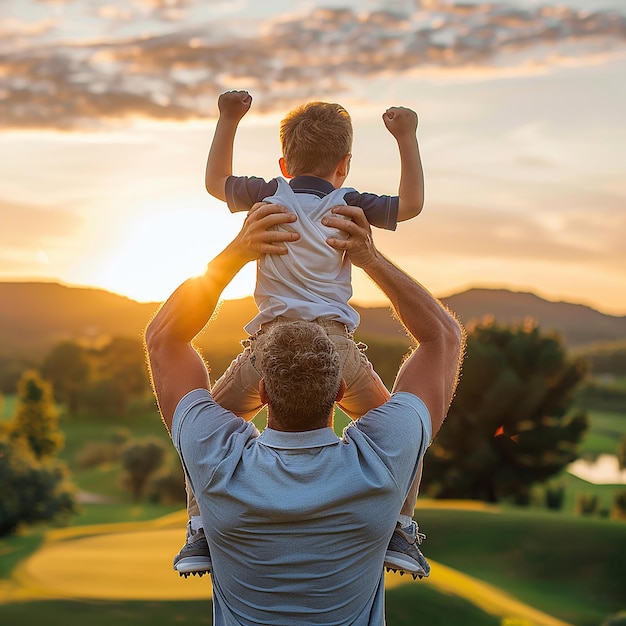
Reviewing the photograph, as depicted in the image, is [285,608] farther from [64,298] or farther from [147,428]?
[64,298]

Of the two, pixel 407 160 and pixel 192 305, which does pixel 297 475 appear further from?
pixel 407 160

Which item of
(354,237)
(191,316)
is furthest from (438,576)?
(191,316)

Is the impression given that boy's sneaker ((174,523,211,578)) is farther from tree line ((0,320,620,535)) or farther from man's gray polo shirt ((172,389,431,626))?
tree line ((0,320,620,535))

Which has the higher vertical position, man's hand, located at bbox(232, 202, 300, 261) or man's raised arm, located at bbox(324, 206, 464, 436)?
man's hand, located at bbox(232, 202, 300, 261)

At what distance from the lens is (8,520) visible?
28656mm

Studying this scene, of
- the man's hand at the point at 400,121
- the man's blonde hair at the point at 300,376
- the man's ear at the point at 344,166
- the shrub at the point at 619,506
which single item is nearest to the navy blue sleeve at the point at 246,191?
the man's ear at the point at 344,166

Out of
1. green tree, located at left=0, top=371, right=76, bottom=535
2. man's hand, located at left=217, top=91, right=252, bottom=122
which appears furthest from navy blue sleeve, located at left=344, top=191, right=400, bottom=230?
green tree, located at left=0, top=371, right=76, bottom=535

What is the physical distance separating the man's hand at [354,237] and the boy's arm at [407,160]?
0.31 metres

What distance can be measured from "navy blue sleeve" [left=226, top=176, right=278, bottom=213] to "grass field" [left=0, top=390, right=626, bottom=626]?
764 centimetres

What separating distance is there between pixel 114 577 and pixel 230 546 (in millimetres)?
11525

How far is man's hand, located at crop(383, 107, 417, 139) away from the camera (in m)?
3.77

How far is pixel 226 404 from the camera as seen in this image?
12.0 feet

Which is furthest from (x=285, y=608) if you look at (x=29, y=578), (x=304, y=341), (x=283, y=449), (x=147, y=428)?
(x=147, y=428)

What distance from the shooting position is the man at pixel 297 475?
295 cm
